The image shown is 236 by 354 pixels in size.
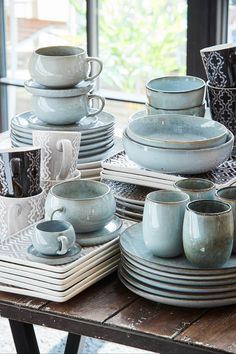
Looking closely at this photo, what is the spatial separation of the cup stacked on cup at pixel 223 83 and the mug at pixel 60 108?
289mm

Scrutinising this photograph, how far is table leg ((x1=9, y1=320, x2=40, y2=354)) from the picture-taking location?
1761 millimetres

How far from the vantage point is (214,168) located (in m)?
1.63

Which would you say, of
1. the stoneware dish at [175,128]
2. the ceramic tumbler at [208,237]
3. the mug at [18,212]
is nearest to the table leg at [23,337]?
the mug at [18,212]

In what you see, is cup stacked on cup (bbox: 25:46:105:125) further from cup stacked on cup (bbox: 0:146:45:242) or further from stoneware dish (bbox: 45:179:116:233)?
stoneware dish (bbox: 45:179:116:233)

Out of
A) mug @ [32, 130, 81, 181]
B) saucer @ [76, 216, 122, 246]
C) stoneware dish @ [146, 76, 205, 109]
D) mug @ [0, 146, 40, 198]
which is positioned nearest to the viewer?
saucer @ [76, 216, 122, 246]

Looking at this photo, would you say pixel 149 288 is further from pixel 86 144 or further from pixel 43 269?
pixel 86 144

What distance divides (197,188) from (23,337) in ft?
1.95

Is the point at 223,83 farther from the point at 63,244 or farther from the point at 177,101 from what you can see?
the point at 63,244

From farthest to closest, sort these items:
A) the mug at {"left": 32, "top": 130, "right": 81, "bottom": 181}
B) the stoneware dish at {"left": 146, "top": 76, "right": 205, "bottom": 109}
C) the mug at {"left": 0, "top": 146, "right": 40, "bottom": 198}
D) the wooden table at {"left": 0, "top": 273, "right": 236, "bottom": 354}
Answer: the stoneware dish at {"left": 146, "top": 76, "right": 205, "bottom": 109} → the mug at {"left": 32, "top": 130, "right": 81, "bottom": 181} → the mug at {"left": 0, "top": 146, "right": 40, "bottom": 198} → the wooden table at {"left": 0, "top": 273, "right": 236, "bottom": 354}

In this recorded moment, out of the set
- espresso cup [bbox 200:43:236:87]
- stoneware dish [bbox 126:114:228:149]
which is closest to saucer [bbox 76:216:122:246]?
stoneware dish [bbox 126:114:228:149]

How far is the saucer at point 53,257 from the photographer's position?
1327mm

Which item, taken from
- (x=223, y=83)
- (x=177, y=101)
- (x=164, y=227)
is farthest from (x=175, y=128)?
(x=164, y=227)

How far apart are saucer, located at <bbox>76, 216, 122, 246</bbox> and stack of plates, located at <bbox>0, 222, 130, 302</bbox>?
14 millimetres

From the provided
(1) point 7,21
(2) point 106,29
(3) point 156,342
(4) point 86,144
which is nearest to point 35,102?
(4) point 86,144
